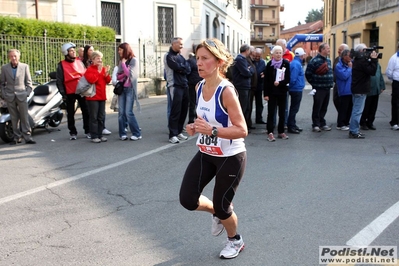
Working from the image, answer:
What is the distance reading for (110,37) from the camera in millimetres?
19719

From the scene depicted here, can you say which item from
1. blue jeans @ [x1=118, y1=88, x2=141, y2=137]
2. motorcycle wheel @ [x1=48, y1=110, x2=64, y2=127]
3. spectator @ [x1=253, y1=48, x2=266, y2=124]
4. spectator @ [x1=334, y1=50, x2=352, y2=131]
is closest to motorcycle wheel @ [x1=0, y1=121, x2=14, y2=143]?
motorcycle wheel @ [x1=48, y1=110, x2=64, y2=127]

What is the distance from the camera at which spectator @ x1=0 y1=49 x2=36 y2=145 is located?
29.8 ft

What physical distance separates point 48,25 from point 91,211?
1296 centimetres

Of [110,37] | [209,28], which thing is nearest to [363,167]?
[110,37]

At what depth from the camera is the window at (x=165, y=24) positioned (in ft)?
80.3

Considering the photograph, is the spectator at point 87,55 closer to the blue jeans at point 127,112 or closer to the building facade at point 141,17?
the blue jeans at point 127,112

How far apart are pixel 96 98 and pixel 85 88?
288mm

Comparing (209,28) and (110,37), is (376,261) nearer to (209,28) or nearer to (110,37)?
(110,37)

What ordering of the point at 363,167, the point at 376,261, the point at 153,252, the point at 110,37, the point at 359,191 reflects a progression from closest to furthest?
the point at 376,261, the point at 153,252, the point at 359,191, the point at 363,167, the point at 110,37

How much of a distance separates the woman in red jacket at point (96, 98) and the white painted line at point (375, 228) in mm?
5944

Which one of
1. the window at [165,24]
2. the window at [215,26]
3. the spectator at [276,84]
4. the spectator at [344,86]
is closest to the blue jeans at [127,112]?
the spectator at [276,84]

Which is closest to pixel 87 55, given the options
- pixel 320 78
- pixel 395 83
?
pixel 320 78

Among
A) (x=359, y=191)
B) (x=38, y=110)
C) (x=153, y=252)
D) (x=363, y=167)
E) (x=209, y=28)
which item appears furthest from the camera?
(x=209, y=28)

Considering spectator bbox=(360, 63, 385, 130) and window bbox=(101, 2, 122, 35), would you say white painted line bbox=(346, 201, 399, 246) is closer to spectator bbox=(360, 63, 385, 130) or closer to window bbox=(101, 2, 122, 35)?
spectator bbox=(360, 63, 385, 130)
